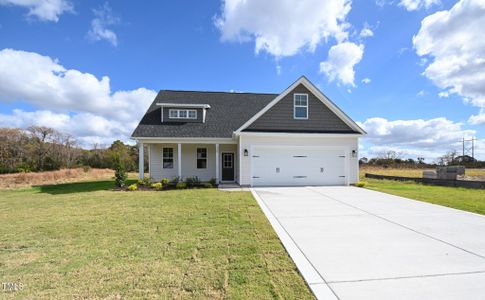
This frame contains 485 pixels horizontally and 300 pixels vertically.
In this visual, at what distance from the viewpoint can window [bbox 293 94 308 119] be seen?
43.1 ft

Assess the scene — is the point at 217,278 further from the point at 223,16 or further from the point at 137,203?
the point at 223,16

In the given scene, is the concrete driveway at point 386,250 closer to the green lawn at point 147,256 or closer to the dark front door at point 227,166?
the green lawn at point 147,256

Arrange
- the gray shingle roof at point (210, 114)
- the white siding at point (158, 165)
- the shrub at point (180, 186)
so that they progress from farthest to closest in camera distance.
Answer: the white siding at point (158, 165) < the gray shingle roof at point (210, 114) < the shrub at point (180, 186)

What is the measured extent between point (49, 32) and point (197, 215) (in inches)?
456

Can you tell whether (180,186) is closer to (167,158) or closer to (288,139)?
(167,158)

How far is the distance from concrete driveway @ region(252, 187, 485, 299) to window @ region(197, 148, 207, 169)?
8795 millimetres

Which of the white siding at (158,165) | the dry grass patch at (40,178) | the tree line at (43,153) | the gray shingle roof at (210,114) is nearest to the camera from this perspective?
the gray shingle roof at (210,114)

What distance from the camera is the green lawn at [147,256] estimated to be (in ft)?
9.29

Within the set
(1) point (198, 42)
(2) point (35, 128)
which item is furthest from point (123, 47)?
(2) point (35, 128)

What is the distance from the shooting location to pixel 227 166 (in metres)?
15.2

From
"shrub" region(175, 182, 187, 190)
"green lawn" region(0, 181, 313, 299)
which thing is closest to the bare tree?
"shrub" region(175, 182, 187, 190)

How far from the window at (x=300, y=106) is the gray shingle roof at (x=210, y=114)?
385 centimetres

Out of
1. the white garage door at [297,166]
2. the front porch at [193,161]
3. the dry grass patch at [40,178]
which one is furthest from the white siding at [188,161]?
the dry grass patch at [40,178]

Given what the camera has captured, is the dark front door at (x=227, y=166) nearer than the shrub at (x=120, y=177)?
No
